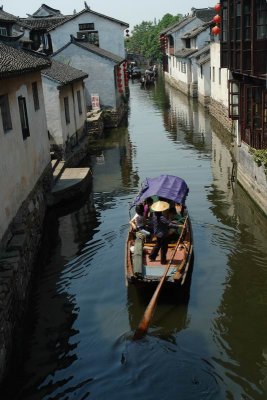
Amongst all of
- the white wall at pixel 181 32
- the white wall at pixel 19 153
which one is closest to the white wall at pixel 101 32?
the white wall at pixel 181 32

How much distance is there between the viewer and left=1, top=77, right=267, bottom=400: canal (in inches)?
363

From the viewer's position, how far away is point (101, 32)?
1715 inches

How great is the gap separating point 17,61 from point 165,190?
6.65m

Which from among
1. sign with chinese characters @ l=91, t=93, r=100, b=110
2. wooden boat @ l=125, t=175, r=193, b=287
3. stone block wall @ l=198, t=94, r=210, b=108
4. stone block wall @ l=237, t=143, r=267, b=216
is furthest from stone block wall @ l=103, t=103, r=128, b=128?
wooden boat @ l=125, t=175, r=193, b=287

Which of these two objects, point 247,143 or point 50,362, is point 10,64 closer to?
point 50,362

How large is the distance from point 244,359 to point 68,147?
57.9ft

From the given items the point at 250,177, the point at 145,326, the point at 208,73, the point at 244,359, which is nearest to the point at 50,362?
the point at 145,326

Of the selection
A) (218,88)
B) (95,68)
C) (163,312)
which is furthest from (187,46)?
(163,312)

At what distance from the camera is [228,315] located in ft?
38.0

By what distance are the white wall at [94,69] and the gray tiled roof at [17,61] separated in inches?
657

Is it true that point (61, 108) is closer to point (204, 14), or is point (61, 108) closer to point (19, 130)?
point (19, 130)

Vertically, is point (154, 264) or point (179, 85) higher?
point (179, 85)

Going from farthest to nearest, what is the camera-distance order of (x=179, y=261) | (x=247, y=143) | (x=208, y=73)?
(x=208, y=73)
(x=247, y=143)
(x=179, y=261)

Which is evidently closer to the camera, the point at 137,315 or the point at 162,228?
the point at 137,315
